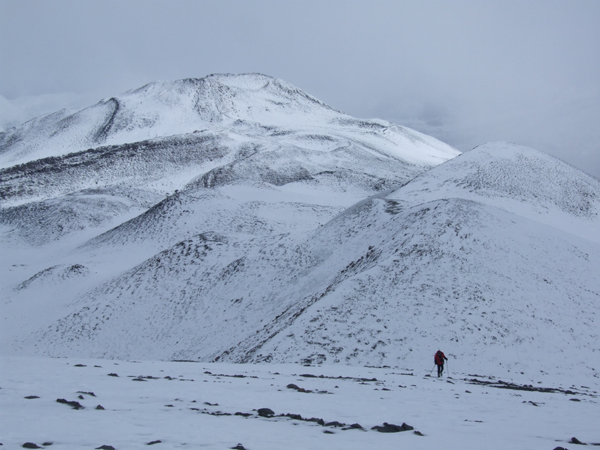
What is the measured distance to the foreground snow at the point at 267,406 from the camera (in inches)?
292

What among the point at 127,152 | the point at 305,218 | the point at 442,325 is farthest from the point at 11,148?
the point at 442,325

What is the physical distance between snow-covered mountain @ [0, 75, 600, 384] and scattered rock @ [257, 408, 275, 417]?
38.7 ft

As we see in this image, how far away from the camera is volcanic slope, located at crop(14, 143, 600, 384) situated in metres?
21.8

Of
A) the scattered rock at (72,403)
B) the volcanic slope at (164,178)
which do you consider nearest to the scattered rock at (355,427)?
the scattered rock at (72,403)

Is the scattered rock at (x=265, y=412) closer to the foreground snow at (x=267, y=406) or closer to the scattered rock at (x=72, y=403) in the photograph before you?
the foreground snow at (x=267, y=406)

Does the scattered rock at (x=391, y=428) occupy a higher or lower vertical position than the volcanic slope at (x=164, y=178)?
lower

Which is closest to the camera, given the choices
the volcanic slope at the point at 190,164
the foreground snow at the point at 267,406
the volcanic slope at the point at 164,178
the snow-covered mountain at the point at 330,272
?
the foreground snow at the point at 267,406

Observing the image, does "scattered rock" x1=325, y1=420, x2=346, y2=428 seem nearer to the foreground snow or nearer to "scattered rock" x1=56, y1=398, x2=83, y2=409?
the foreground snow

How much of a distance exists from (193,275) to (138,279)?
207 inches

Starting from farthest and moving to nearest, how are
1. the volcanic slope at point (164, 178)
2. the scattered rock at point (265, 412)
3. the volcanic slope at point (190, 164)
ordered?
the volcanic slope at point (190, 164), the volcanic slope at point (164, 178), the scattered rock at point (265, 412)

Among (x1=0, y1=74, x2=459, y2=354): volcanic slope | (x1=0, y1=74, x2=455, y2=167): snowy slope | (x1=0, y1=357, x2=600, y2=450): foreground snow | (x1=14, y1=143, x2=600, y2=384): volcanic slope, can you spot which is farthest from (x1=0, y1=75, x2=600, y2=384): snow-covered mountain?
(x1=0, y1=74, x2=455, y2=167): snowy slope

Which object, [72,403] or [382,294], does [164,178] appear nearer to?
[382,294]

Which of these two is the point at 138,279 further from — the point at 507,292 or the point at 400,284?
the point at 507,292

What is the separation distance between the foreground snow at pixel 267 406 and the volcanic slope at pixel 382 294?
15.6 ft
